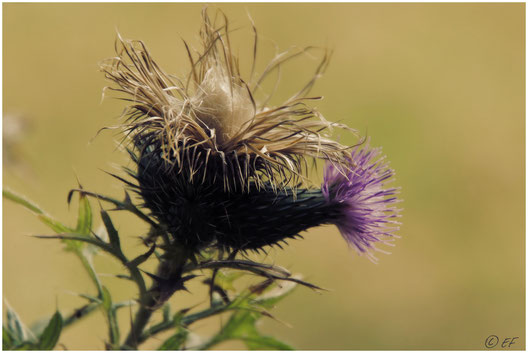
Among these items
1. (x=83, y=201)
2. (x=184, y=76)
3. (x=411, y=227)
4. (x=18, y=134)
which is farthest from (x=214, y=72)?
(x=411, y=227)

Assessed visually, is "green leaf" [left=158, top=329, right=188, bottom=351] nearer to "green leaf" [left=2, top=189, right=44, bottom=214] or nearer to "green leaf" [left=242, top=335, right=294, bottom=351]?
"green leaf" [left=242, top=335, right=294, bottom=351]

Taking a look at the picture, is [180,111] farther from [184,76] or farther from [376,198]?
[376,198]

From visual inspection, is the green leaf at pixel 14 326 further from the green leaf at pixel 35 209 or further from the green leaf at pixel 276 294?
the green leaf at pixel 276 294

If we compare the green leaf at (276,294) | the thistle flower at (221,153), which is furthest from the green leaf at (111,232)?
the green leaf at (276,294)

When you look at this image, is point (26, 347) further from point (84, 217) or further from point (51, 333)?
point (84, 217)

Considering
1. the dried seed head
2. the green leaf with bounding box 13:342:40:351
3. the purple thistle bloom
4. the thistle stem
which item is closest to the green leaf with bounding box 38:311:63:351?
the green leaf with bounding box 13:342:40:351

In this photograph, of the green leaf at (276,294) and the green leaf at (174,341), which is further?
the green leaf at (276,294)
